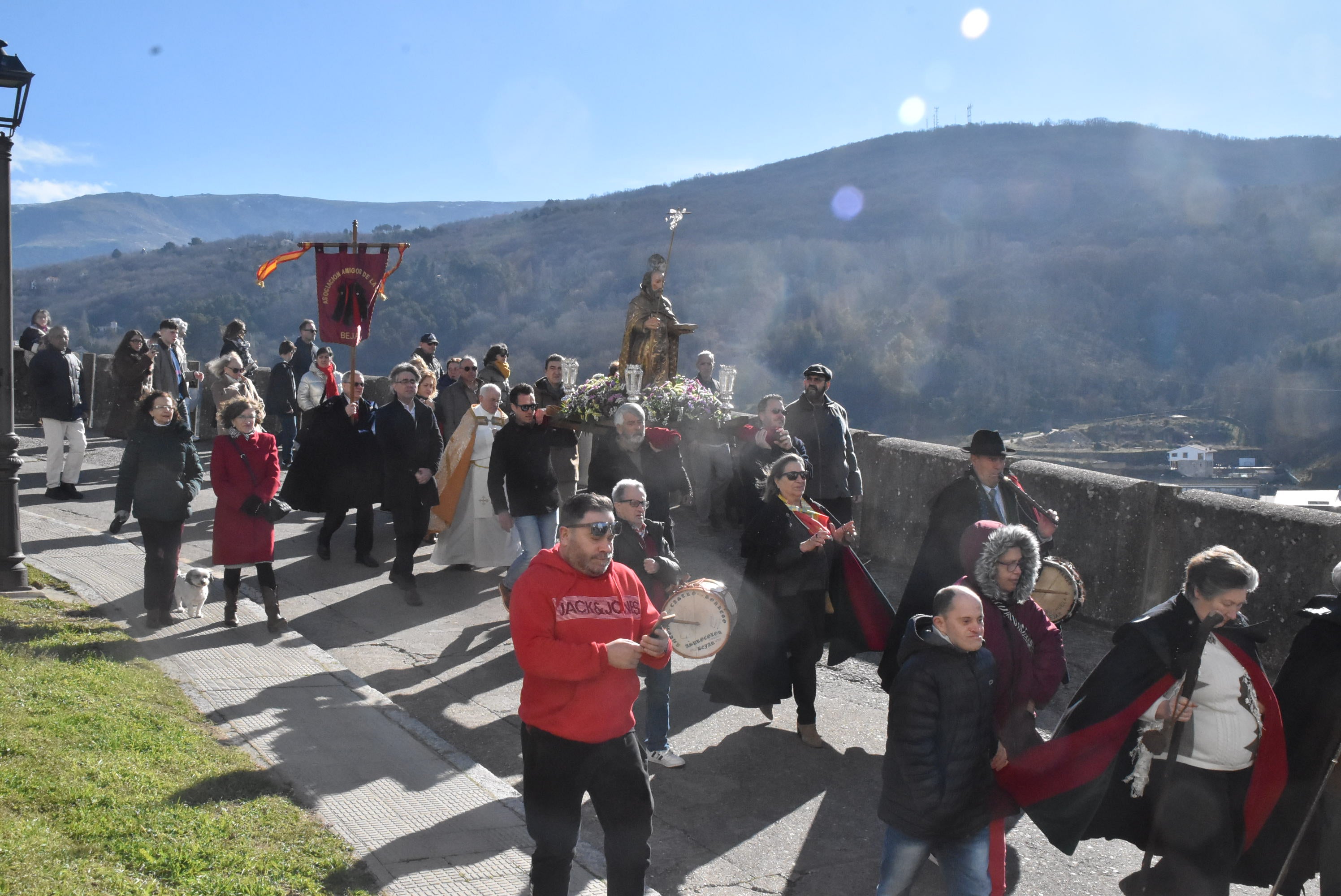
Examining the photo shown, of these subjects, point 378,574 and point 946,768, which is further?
point 378,574

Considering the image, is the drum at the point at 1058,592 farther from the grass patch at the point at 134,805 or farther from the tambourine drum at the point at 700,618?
the grass patch at the point at 134,805

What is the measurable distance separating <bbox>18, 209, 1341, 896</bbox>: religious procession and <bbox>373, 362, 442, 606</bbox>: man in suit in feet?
0.08

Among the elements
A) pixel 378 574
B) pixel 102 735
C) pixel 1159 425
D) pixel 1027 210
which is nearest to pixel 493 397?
pixel 378 574

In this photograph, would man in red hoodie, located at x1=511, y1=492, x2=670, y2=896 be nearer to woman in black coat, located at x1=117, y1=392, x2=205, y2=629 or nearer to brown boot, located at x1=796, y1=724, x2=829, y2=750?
brown boot, located at x1=796, y1=724, x2=829, y2=750

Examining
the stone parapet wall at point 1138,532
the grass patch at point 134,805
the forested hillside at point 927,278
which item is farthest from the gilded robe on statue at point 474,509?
the forested hillside at point 927,278

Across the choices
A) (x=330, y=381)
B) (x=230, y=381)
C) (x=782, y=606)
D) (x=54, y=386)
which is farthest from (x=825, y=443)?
(x=54, y=386)

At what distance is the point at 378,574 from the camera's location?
391 inches

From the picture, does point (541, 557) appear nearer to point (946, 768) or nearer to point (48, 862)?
point (946, 768)

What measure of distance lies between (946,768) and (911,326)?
7605 centimetres

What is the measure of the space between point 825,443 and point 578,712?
5882 mm

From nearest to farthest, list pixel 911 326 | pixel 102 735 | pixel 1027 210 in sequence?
1. pixel 102 735
2. pixel 911 326
3. pixel 1027 210

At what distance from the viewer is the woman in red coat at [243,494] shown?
7.63 metres

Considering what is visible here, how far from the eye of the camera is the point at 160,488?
302 inches

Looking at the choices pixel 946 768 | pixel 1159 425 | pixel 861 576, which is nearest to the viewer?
pixel 946 768
